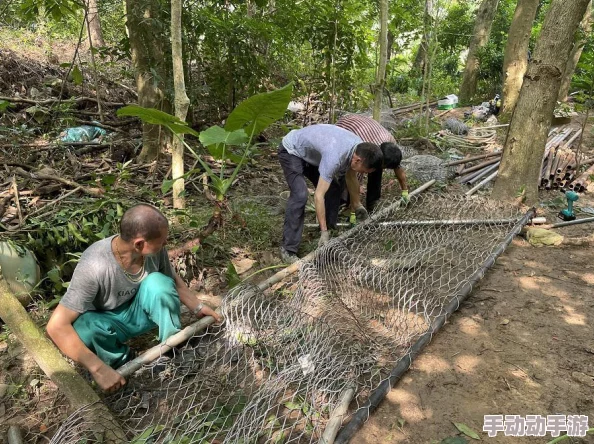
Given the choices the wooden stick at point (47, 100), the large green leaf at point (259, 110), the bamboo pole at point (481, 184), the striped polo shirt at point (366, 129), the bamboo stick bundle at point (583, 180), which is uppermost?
the wooden stick at point (47, 100)

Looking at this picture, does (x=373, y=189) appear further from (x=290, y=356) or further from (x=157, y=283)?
(x=157, y=283)

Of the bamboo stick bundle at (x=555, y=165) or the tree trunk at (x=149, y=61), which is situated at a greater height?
the tree trunk at (x=149, y=61)

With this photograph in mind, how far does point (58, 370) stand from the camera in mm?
1941

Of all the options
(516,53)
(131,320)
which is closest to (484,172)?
(516,53)

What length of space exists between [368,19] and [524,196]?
5062mm

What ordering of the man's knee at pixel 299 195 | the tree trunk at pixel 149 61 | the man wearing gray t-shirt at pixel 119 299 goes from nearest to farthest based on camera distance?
1. the man wearing gray t-shirt at pixel 119 299
2. the man's knee at pixel 299 195
3. the tree trunk at pixel 149 61

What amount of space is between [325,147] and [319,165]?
15cm

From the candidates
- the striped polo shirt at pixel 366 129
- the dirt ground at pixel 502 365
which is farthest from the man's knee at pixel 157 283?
the striped polo shirt at pixel 366 129

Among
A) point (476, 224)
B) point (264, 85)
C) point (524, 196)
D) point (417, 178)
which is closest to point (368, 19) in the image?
point (264, 85)

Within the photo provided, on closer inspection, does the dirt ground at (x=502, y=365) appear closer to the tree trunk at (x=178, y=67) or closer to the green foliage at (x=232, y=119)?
the green foliage at (x=232, y=119)

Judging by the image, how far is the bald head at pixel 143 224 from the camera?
2.03 meters

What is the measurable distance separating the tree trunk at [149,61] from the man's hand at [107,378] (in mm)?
3609

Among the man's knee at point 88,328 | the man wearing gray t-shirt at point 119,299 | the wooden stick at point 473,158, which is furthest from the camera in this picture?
the wooden stick at point 473,158

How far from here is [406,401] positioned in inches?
89.5
